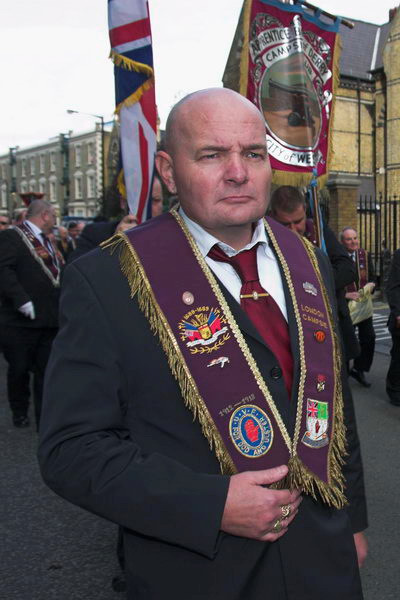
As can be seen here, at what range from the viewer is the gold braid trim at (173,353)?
141cm

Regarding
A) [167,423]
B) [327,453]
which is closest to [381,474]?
[327,453]

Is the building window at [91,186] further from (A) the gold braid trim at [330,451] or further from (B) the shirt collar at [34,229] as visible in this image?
(A) the gold braid trim at [330,451]

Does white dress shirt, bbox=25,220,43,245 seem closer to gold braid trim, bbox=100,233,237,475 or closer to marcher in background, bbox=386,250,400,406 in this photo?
marcher in background, bbox=386,250,400,406

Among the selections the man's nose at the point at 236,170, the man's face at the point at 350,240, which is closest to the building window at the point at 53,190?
the man's face at the point at 350,240

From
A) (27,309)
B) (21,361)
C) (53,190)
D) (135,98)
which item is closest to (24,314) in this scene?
(27,309)

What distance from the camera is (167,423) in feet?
4.76

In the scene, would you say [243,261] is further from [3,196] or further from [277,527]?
[3,196]

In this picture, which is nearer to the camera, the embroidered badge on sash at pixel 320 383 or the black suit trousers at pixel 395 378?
the embroidered badge on sash at pixel 320 383

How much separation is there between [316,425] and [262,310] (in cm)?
32

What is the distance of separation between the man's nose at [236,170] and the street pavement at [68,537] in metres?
2.41

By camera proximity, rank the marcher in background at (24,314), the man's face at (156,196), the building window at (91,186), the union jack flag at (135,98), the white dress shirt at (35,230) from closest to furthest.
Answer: the union jack flag at (135,98), the man's face at (156,196), the marcher in background at (24,314), the white dress shirt at (35,230), the building window at (91,186)

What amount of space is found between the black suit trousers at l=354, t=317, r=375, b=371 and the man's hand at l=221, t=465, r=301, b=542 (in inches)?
245

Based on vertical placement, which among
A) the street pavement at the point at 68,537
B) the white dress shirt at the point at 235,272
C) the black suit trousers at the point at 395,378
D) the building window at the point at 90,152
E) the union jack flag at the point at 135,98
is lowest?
the street pavement at the point at 68,537

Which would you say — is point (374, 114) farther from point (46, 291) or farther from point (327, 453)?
point (327, 453)
